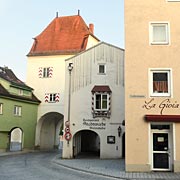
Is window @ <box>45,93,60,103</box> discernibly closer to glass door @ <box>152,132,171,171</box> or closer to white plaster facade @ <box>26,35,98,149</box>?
white plaster facade @ <box>26,35,98,149</box>

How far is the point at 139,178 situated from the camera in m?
14.2

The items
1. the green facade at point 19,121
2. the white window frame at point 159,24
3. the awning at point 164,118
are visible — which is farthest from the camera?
the green facade at point 19,121

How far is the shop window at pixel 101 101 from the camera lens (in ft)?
85.0

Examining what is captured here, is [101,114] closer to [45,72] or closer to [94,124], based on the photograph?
[94,124]

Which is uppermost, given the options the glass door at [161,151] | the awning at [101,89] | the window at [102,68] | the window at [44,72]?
the window at [44,72]

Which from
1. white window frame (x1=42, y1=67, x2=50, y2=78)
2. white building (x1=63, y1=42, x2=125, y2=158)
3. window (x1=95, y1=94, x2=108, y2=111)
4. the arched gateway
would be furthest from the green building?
window (x1=95, y1=94, x2=108, y2=111)

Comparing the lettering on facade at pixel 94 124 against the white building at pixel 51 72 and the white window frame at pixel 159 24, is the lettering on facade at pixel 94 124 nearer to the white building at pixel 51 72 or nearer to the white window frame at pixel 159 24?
the white window frame at pixel 159 24

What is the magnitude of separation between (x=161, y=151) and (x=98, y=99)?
34.6ft

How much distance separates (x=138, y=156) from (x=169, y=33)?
270 inches

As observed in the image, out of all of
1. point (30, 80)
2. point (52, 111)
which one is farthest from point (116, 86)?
point (30, 80)

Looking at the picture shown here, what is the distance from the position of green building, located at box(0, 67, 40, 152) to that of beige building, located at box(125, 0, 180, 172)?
57.9 ft

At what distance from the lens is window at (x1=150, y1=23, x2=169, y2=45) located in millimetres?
17453

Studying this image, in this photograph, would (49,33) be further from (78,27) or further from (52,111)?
(52,111)

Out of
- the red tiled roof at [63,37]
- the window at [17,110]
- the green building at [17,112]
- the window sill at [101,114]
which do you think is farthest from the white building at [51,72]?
the window sill at [101,114]
